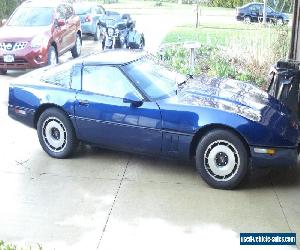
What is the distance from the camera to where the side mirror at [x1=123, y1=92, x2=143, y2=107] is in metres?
Answer: 5.27

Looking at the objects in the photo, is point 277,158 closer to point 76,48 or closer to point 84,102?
point 84,102

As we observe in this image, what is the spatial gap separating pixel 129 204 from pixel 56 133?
5.63ft

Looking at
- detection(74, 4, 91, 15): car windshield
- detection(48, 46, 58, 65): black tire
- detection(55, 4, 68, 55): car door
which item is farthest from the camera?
detection(74, 4, 91, 15): car windshield

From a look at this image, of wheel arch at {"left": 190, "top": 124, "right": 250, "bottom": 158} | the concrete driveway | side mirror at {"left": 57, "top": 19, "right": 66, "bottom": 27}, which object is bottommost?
the concrete driveway

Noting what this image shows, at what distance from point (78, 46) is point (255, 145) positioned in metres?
9.96

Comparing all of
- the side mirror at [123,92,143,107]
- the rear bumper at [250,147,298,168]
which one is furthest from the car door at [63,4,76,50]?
the rear bumper at [250,147,298,168]

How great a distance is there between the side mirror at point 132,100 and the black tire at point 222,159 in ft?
2.76

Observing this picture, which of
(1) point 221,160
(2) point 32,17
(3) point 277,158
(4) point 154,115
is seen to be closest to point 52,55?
(2) point 32,17

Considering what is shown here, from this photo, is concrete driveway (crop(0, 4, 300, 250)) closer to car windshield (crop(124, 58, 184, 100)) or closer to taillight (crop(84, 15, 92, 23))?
car windshield (crop(124, 58, 184, 100))

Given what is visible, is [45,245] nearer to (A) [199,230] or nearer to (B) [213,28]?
(A) [199,230]

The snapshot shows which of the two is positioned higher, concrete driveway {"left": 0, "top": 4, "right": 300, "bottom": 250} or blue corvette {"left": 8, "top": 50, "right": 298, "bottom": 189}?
blue corvette {"left": 8, "top": 50, "right": 298, "bottom": 189}

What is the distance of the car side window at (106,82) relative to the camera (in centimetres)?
546

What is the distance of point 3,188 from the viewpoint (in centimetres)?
519

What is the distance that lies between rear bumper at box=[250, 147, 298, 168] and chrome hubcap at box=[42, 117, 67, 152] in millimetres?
2425
